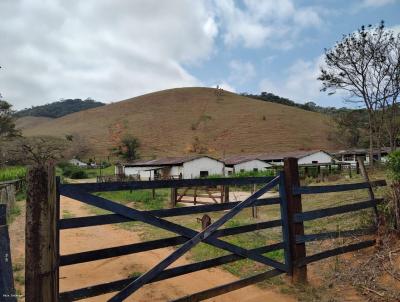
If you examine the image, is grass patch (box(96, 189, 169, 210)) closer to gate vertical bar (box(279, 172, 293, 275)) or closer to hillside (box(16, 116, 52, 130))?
gate vertical bar (box(279, 172, 293, 275))

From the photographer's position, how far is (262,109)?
109m

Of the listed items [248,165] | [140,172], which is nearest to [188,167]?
[248,165]

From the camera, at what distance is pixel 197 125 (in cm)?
10081

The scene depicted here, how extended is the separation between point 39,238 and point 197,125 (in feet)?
320

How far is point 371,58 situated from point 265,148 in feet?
176

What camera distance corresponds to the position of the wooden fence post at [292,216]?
5.80m

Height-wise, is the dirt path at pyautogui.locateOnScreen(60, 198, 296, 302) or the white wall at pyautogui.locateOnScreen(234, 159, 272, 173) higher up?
the white wall at pyautogui.locateOnScreen(234, 159, 272, 173)

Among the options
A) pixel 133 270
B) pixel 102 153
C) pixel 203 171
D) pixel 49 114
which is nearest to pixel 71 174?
pixel 203 171

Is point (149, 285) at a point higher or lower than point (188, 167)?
lower

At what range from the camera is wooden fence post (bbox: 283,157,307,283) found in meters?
5.80

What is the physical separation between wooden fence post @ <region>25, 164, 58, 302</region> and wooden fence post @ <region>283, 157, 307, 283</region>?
134 inches

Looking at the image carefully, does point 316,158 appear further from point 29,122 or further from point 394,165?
point 29,122

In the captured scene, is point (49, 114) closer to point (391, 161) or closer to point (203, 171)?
point (203, 171)

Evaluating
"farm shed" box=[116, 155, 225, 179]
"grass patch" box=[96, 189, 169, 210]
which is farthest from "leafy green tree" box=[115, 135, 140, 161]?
"grass patch" box=[96, 189, 169, 210]
